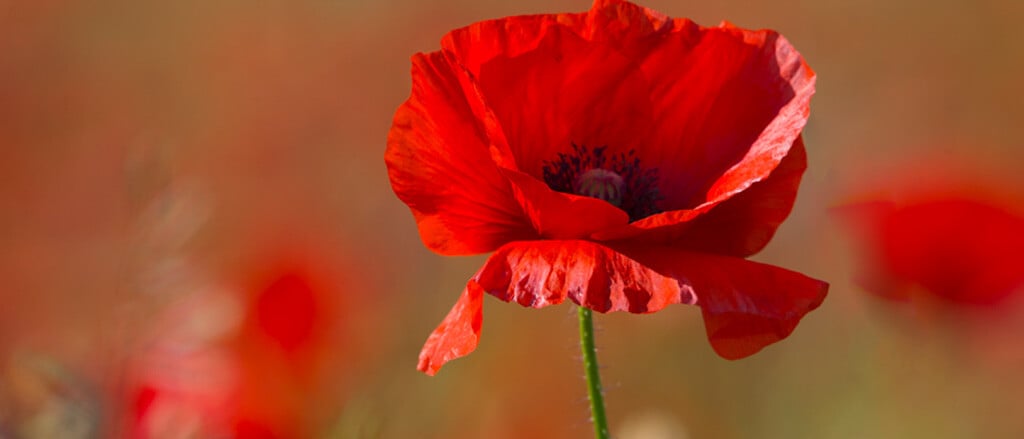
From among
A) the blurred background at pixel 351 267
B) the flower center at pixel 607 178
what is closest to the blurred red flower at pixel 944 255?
the blurred background at pixel 351 267

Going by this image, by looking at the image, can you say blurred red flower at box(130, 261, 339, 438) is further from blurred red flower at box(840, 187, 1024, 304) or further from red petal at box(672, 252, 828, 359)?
blurred red flower at box(840, 187, 1024, 304)

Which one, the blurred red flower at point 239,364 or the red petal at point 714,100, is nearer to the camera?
the blurred red flower at point 239,364

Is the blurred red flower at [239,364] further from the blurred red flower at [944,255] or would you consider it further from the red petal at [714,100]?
the blurred red flower at [944,255]

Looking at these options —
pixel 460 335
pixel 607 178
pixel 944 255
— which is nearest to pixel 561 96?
pixel 607 178

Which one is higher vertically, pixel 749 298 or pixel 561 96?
pixel 561 96

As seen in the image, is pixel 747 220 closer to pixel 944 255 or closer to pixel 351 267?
pixel 944 255

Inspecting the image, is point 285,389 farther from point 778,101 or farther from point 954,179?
point 954,179
